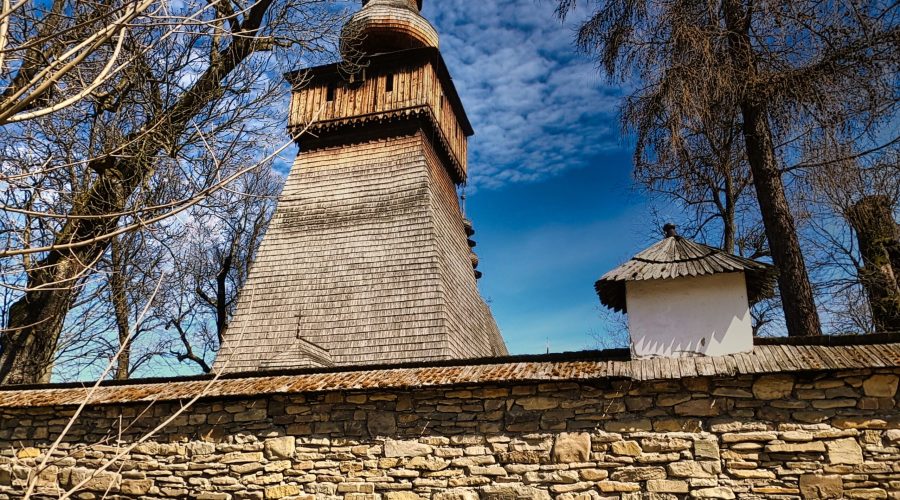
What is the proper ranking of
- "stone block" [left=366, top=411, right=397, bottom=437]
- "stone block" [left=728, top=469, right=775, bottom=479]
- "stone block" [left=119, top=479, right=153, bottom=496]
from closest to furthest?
"stone block" [left=728, top=469, right=775, bottom=479] < "stone block" [left=366, top=411, right=397, bottom=437] < "stone block" [left=119, top=479, right=153, bottom=496]

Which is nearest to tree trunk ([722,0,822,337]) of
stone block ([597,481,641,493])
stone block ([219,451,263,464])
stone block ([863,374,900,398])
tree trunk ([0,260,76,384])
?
stone block ([863,374,900,398])

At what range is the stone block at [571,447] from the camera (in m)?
A: 5.82

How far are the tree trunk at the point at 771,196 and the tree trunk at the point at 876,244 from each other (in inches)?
101

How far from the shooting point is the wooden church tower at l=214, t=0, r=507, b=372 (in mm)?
12250

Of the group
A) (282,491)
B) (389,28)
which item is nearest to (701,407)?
(282,491)

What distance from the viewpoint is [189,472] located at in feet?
22.2

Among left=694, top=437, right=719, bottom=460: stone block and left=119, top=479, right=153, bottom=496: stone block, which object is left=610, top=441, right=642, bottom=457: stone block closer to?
left=694, top=437, right=719, bottom=460: stone block

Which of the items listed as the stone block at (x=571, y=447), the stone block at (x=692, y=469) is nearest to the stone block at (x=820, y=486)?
the stone block at (x=692, y=469)

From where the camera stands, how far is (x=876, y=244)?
10.4 m

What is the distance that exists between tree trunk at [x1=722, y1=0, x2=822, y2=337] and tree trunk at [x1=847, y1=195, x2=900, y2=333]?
101 inches

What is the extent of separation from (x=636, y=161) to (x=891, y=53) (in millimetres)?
3785

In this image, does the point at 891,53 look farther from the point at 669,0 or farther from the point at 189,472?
the point at 189,472

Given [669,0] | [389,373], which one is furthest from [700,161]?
[389,373]

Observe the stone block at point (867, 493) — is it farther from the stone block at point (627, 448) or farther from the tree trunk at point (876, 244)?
the tree trunk at point (876, 244)
